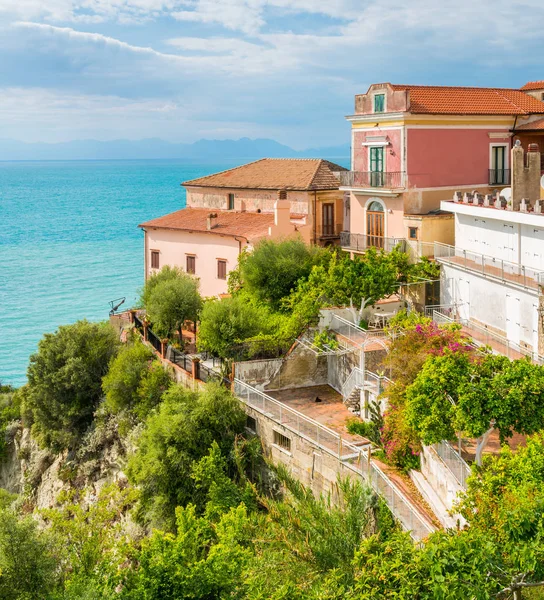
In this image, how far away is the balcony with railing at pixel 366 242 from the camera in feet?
108

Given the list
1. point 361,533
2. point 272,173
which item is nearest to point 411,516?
point 361,533

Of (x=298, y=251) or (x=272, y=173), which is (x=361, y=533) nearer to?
(x=298, y=251)

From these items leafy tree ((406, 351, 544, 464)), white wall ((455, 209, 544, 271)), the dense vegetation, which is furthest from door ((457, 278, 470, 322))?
leafy tree ((406, 351, 544, 464))

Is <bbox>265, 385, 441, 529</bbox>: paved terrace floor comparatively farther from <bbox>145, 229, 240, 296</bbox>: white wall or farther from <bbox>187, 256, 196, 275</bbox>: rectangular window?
<bbox>187, 256, 196, 275</bbox>: rectangular window

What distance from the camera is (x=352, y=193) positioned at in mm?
35344

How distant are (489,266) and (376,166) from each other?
7923 millimetres

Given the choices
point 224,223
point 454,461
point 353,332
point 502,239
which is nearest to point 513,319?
point 502,239

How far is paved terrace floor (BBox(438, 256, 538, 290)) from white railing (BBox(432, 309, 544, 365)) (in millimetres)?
1745

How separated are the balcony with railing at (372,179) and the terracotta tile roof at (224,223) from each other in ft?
12.8

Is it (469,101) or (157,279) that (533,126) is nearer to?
(469,101)

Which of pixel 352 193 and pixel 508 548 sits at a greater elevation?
pixel 352 193

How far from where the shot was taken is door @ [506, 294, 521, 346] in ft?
86.3

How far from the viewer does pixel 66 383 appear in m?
31.3

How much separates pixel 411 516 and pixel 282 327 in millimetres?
11193
